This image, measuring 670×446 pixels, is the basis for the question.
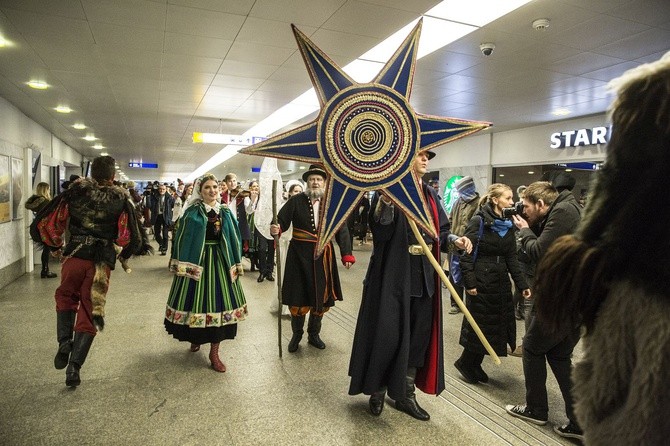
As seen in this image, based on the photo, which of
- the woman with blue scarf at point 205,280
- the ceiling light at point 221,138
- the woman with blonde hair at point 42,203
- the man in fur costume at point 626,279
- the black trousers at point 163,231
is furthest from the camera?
the ceiling light at point 221,138

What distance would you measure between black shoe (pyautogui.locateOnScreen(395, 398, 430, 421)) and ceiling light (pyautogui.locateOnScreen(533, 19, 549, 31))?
3.50m

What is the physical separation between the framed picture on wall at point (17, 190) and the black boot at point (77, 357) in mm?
Result: 5297

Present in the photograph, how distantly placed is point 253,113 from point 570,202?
7.01m

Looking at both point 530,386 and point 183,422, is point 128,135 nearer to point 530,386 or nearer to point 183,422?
point 183,422

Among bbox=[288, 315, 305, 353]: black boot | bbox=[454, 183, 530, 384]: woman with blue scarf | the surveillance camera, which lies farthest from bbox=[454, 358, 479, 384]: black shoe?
the surveillance camera

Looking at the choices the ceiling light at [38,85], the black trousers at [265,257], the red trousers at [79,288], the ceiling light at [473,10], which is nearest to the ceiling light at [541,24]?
the ceiling light at [473,10]

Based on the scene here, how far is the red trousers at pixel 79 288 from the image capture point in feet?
10.5

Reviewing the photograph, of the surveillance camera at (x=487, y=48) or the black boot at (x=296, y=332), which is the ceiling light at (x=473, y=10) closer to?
the surveillance camera at (x=487, y=48)

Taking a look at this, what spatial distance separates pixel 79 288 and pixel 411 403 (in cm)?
244

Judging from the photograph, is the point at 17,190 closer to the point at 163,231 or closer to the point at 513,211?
A: the point at 163,231

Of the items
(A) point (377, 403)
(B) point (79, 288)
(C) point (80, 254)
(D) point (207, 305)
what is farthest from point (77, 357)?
(A) point (377, 403)

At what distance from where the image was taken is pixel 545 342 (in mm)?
2580

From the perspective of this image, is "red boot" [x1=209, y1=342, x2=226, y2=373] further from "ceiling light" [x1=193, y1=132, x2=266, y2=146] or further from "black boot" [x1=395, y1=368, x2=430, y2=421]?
"ceiling light" [x1=193, y1=132, x2=266, y2=146]

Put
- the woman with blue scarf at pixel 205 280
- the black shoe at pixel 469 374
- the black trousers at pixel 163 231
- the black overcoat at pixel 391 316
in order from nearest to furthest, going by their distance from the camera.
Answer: the black overcoat at pixel 391 316 → the black shoe at pixel 469 374 → the woman with blue scarf at pixel 205 280 → the black trousers at pixel 163 231
